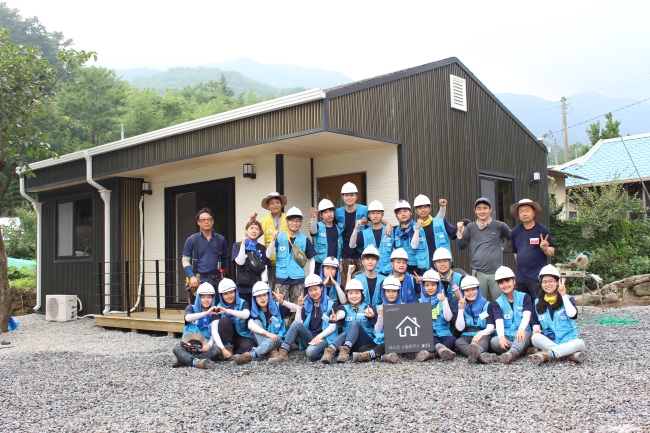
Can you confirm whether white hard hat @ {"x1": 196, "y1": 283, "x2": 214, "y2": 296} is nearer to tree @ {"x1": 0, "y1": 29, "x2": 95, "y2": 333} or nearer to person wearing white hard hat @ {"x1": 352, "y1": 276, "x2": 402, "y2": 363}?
person wearing white hard hat @ {"x1": 352, "y1": 276, "x2": 402, "y2": 363}

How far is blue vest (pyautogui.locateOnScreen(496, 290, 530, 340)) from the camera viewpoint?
5.43m

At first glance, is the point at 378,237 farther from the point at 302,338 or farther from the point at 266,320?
the point at 266,320

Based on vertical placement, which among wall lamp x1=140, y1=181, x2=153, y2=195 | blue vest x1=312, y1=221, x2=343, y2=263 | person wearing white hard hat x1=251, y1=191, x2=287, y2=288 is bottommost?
blue vest x1=312, y1=221, x2=343, y2=263

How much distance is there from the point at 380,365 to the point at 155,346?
324 cm

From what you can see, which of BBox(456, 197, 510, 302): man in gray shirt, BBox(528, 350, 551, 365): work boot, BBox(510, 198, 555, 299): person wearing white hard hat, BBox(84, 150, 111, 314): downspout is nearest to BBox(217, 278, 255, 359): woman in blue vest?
BBox(456, 197, 510, 302): man in gray shirt

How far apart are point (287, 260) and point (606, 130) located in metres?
22.5

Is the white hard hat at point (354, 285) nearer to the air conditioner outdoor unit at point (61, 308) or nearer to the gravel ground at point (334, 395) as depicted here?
the gravel ground at point (334, 395)

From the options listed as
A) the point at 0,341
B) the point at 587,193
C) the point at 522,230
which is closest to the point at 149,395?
the point at 522,230

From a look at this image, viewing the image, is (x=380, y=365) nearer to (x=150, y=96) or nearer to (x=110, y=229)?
(x=110, y=229)

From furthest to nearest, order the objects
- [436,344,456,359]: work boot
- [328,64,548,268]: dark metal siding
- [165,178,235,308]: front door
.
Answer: [165,178,235,308]: front door
[328,64,548,268]: dark metal siding
[436,344,456,359]: work boot

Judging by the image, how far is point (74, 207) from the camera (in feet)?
37.3

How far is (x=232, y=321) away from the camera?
20.0 ft

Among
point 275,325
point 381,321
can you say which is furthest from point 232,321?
point 381,321

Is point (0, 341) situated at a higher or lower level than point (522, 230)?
lower
